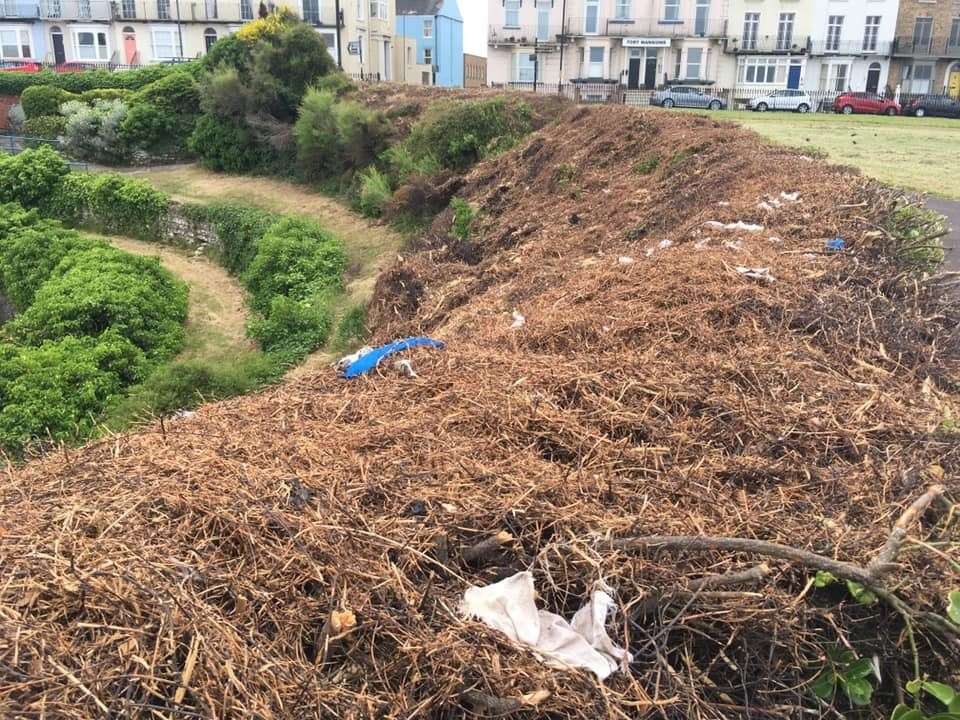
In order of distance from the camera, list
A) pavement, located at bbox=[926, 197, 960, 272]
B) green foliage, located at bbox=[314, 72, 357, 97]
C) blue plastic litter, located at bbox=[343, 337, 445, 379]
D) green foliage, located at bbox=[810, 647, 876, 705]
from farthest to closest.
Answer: green foliage, located at bbox=[314, 72, 357, 97] < pavement, located at bbox=[926, 197, 960, 272] < blue plastic litter, located at bbox=[343, 337, 445, 379] < green foliage, located at bbox=[810, 647, 876, 705]

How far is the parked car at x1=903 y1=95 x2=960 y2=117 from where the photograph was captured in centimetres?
3294

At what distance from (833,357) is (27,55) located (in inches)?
1779

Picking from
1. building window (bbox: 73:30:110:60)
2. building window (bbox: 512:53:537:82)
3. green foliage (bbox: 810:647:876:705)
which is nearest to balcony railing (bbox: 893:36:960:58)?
building window (bbox: 512:53:537:82)

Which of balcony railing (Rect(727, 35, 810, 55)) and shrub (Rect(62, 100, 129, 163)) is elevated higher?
balcony railing (Rect(727, 35, 810, 55))

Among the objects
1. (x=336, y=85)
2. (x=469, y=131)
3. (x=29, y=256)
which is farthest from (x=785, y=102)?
(x=29, y=256)

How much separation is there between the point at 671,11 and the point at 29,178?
1233 inches

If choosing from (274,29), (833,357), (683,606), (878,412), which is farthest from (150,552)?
(274,29)

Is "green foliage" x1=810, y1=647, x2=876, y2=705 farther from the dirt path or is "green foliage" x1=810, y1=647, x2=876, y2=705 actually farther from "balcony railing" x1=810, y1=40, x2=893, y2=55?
"balcony railing" x1=810, y1=40, x2=893, y2=55

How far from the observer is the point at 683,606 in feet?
8.04

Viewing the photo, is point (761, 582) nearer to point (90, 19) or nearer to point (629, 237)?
point (629, 237)

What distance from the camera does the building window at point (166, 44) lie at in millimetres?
38500

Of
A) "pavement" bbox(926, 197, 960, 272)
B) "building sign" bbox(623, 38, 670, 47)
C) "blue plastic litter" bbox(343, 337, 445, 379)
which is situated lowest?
"blue plastic litter" bbox(343, 337, 445, 379)

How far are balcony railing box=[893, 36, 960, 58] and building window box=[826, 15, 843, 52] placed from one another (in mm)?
2899

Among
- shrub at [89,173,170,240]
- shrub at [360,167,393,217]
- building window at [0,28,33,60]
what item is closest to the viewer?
shrub at [360,167,393,217]
